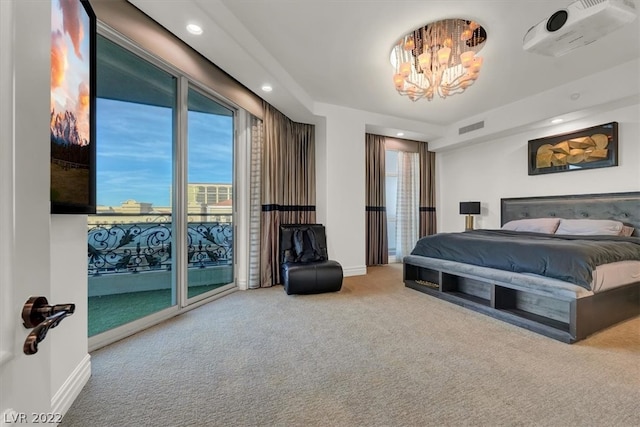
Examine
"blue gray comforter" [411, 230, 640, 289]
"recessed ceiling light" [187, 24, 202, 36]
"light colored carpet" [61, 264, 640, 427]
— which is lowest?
"light colored carpet" [61, 264, 640, 427]

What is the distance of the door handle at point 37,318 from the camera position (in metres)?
0.52

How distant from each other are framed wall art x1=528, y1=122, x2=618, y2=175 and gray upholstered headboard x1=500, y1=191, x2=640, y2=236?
0.44 metres

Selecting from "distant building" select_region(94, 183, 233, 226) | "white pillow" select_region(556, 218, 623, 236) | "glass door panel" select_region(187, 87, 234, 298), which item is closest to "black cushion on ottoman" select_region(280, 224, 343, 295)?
"glass door panel" select_region(187, 87, 234, 298)

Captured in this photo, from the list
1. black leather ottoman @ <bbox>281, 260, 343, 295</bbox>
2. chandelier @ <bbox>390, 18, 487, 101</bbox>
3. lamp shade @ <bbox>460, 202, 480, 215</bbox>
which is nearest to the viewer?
chandelier @ <bbox>390, 18, 487, 101</bbox>

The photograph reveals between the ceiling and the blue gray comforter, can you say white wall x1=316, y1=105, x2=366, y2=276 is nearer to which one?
the ceiling

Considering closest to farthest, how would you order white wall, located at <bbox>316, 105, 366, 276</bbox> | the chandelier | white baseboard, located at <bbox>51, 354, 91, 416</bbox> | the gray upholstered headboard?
white baseboard, located at <bbox>51, 354, 91, 416</bbox>
the chandelier
the gray upholstered headboard
white wall, located at <bbox>316, 105, 366, 276</bbox>

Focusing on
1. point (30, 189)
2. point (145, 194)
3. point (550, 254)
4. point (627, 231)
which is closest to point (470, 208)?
point (627, 231)

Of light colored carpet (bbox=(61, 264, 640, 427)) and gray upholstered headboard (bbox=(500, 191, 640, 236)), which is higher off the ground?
gray upholstered headboard (bbox=(500, 191, 640, 236))

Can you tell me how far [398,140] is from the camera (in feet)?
18.9

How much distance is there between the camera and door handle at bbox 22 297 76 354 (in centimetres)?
52

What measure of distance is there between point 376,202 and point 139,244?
400 cm

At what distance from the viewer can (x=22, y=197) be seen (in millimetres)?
528

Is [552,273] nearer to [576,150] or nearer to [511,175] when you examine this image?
[576,150]

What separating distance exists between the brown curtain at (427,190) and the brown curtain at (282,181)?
2.72m
